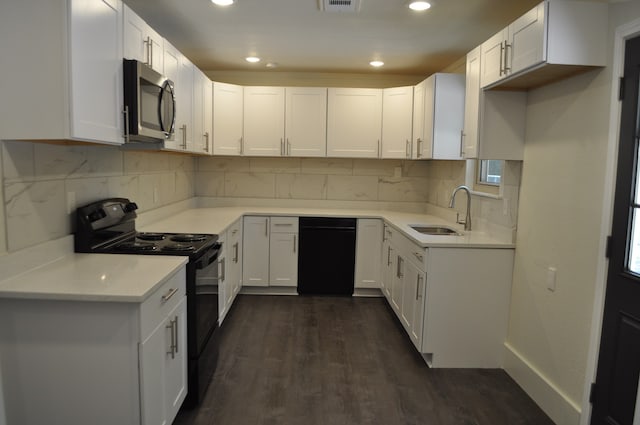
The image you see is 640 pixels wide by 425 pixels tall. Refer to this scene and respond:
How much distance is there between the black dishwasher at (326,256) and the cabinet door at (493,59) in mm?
2144

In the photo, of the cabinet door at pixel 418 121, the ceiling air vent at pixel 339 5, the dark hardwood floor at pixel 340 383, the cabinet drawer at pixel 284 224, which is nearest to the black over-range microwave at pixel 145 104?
the ceiling air vent at pixel 339 5

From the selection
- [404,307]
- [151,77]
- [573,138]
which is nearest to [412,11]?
[573,138]

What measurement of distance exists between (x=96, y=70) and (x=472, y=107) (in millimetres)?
2397

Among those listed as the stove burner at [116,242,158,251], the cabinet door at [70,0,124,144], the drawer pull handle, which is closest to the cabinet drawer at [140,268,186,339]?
the drawer pull handle

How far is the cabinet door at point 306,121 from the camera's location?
15.9 feet

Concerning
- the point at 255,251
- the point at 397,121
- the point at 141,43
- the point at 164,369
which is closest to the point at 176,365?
the point at 164,369

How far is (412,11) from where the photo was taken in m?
3.00

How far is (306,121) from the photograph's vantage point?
4.87 m

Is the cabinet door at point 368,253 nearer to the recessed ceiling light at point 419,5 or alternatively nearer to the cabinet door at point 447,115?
the cabinet door at point 447,115

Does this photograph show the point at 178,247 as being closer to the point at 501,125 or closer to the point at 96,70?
the point at 96,70

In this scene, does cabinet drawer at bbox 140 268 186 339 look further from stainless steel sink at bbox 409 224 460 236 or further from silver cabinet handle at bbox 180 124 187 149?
stainless steel sink at bbox 409 224 460 236

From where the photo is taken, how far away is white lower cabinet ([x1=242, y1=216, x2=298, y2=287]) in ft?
15.4

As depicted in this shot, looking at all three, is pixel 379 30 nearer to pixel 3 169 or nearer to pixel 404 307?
pixel 404 307

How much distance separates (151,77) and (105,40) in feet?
1.42
